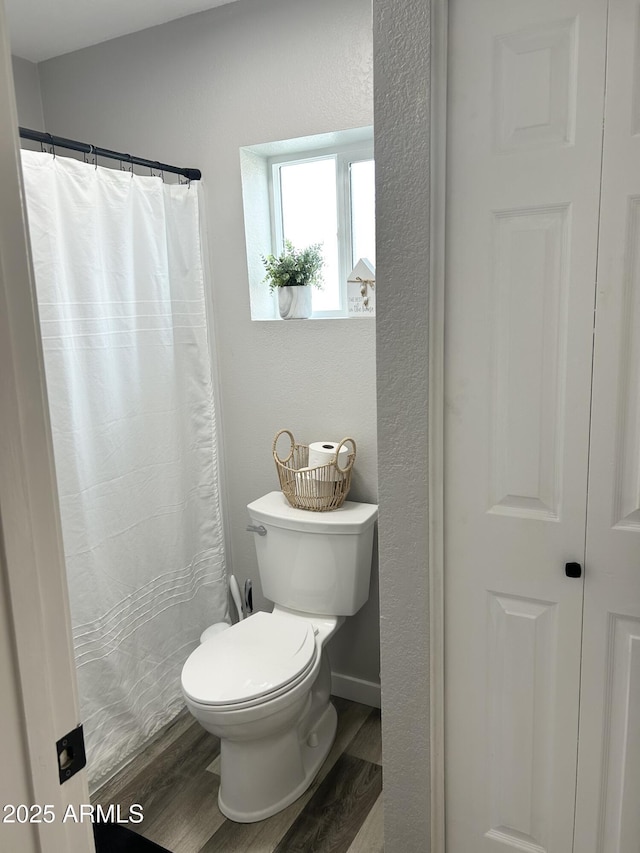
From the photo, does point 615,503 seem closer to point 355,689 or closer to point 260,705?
point 260,705

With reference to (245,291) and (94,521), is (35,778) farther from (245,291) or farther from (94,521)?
(245,291)

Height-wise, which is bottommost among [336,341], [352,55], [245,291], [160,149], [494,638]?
[494,638]

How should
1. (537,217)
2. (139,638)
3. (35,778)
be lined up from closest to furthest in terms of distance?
(35,778) < (537,217) < (139,638)

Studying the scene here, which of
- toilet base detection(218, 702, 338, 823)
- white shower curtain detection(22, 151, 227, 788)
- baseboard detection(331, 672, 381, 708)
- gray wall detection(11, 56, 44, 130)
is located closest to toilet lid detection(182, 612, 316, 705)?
toilet base detection(218, 702, 338, 823)

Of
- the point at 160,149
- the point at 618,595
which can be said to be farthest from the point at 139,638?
the point at 160,149

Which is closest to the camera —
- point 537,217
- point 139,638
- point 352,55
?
point 537,217

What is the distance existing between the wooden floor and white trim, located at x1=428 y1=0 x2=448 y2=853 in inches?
15.9

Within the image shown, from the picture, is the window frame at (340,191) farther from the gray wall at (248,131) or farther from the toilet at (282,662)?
the toilet at (282,662)

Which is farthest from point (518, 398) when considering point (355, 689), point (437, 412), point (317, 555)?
point (355, 689)

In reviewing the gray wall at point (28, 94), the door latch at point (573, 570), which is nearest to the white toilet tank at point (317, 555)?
the door latch at point (573, 570)

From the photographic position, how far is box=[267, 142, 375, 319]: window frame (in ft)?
7.54

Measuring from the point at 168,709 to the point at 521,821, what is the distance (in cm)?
136

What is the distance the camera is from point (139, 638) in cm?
225

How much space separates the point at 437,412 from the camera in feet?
4.52
